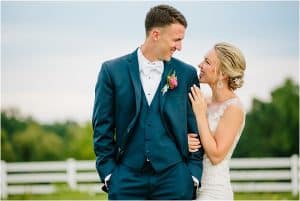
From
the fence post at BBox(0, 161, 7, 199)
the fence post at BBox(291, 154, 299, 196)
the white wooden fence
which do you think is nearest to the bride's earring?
the white wooden fence

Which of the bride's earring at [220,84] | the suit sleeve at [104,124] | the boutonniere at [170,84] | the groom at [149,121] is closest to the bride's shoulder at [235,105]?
the bride's earring at [220,84]

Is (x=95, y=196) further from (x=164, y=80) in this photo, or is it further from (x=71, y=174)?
(x=164, y=80)

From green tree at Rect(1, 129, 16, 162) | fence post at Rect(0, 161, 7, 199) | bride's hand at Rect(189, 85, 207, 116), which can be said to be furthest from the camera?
green tree at Rect(1, 129, 16, 162)

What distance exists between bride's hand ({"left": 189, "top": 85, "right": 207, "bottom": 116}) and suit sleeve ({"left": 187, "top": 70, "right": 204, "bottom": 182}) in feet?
0.12

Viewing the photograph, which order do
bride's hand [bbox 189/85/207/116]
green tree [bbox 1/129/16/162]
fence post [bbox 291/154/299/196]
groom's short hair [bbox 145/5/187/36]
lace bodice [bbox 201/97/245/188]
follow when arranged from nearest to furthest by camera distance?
groom's short hair [bbox 145/5/187/36] < bride's hand [bbox 189/85/207/116] < lace bodice [bbox 201/97/245/188] < fence post [bbox 291/154/299/196] < green tree [bbox 1/129/16/162]

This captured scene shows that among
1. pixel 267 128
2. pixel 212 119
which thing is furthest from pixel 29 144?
pixel 212 119

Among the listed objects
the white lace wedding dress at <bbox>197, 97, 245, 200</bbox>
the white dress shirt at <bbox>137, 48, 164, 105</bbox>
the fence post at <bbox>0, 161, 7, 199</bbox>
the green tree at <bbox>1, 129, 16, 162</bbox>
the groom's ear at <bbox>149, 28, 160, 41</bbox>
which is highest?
the groom's ear at <bbox>149, 28, 160, 41</bbox>

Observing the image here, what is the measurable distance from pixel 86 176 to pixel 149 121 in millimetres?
12664

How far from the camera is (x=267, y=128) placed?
78.0 feet

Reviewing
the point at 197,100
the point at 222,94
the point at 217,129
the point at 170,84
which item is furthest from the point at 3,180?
the point at 170,84

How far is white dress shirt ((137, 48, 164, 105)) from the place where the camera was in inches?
169

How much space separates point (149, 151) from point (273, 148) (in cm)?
1999

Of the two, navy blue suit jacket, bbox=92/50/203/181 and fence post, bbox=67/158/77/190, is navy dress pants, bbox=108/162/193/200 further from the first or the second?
fence post, bbox=67/158/77/190

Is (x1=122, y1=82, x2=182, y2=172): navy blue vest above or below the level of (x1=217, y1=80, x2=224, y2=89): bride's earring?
below
